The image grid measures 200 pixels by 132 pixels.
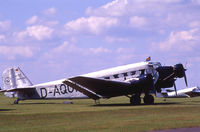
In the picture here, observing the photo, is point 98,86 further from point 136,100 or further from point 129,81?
point 136,100

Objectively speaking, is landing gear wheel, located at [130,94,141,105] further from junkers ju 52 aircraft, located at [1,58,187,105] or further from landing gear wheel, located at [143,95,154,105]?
landing gear wheel, located at [143,95,154,105]

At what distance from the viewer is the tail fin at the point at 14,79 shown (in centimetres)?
3822

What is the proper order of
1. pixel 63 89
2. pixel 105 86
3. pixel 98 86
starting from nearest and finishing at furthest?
pixel 105 86 → pixel 98 86 → pixel 63 89

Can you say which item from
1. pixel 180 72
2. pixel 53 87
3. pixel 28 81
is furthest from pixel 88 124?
pixel 28 81

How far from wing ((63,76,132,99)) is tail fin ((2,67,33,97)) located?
31.2 feet

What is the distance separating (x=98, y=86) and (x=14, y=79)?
12.6m

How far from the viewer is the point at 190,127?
14.1 metres

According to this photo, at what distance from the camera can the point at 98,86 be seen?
30281mm

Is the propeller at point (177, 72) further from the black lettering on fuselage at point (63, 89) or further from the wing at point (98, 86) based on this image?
the black lettering on fuselage at point (63, 89)

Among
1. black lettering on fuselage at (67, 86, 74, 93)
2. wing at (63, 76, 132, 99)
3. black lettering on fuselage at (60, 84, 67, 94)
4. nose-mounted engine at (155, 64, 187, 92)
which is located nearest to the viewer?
wing at (63, 76, 132, 99)

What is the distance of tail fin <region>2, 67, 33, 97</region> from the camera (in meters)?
38.2

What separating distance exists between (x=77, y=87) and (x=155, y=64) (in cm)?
734

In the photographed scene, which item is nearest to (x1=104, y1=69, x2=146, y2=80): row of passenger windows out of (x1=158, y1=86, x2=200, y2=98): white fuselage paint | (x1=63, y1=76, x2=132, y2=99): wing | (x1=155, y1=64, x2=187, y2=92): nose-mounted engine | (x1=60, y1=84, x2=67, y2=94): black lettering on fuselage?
(x1=63, y1=76, x2=132, y2=99): wing

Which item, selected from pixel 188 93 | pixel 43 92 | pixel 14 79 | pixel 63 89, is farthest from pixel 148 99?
pixel 14 79
